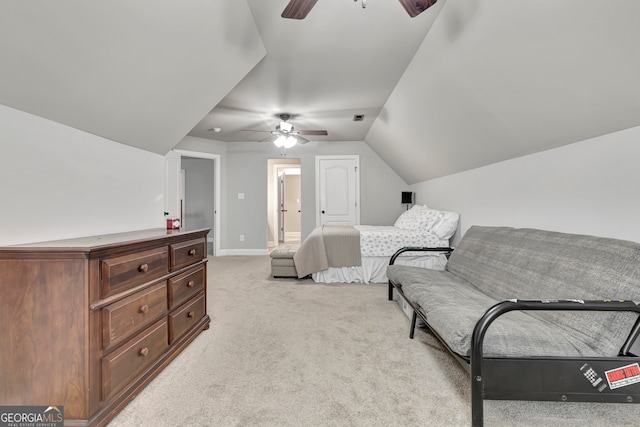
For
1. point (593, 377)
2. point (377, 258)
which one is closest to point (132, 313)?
point (593, 377)

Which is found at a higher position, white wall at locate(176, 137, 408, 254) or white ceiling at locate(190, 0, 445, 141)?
white ceiling at locate(190, 0, 445, 141)

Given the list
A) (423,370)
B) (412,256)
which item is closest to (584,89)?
(423,370)

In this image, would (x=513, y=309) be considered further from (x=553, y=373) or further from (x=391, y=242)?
(x=391, y=242)

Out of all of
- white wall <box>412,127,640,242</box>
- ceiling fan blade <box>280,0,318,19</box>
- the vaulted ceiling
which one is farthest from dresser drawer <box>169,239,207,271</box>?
white wall <box>412,127,640,242</box>

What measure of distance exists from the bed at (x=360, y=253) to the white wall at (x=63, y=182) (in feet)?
6.69

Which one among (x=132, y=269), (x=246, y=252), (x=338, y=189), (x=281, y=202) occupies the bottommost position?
Answer: (x=246, y=252)

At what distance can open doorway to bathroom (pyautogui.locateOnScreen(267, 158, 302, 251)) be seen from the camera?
7.09 meters

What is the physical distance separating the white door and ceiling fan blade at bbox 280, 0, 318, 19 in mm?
4438

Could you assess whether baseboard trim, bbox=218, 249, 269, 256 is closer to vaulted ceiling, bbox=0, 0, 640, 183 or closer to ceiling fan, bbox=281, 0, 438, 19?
vaulted ceiling, bbox=0, 0, 640, 183

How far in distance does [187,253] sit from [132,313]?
0.63 m

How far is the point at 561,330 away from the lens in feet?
4.48

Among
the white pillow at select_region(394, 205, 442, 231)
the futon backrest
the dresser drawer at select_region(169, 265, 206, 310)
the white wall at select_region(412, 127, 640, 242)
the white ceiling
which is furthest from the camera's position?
the white pillow at select_region(394, 205, 442, 231)

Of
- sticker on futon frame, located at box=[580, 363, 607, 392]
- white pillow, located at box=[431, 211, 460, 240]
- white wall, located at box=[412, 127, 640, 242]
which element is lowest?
sticker on futon frame, located at box=[580, 363, 607, 392]

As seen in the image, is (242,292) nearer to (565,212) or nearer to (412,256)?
(412,256)
